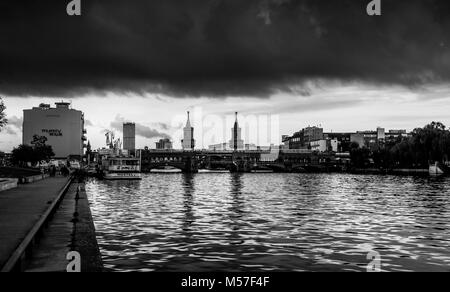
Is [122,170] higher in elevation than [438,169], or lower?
higher

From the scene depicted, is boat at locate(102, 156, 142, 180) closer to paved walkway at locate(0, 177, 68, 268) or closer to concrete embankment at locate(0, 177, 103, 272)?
paved walkway at locate(0, 177, 68, 268)

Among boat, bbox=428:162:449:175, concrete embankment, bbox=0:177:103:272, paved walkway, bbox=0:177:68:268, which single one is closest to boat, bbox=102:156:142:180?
paved walkway, bbox=0:177:68:268

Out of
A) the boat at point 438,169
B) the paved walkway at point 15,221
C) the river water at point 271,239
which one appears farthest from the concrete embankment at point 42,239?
the boat at point 438,169

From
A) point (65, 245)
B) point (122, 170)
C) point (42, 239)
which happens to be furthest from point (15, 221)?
point (122, 170)

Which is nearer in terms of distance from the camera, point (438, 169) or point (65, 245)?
point (65, 245)

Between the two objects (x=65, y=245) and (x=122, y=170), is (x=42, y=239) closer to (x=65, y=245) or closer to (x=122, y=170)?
(x=65, y=245)

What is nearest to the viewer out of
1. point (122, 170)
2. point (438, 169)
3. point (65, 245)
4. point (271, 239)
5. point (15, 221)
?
point (65, 245)

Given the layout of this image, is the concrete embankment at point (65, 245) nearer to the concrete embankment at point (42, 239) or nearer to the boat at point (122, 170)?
the concrete embankment at point (42, 239)

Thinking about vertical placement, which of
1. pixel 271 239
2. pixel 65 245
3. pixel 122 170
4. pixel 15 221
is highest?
pixel 122 170
